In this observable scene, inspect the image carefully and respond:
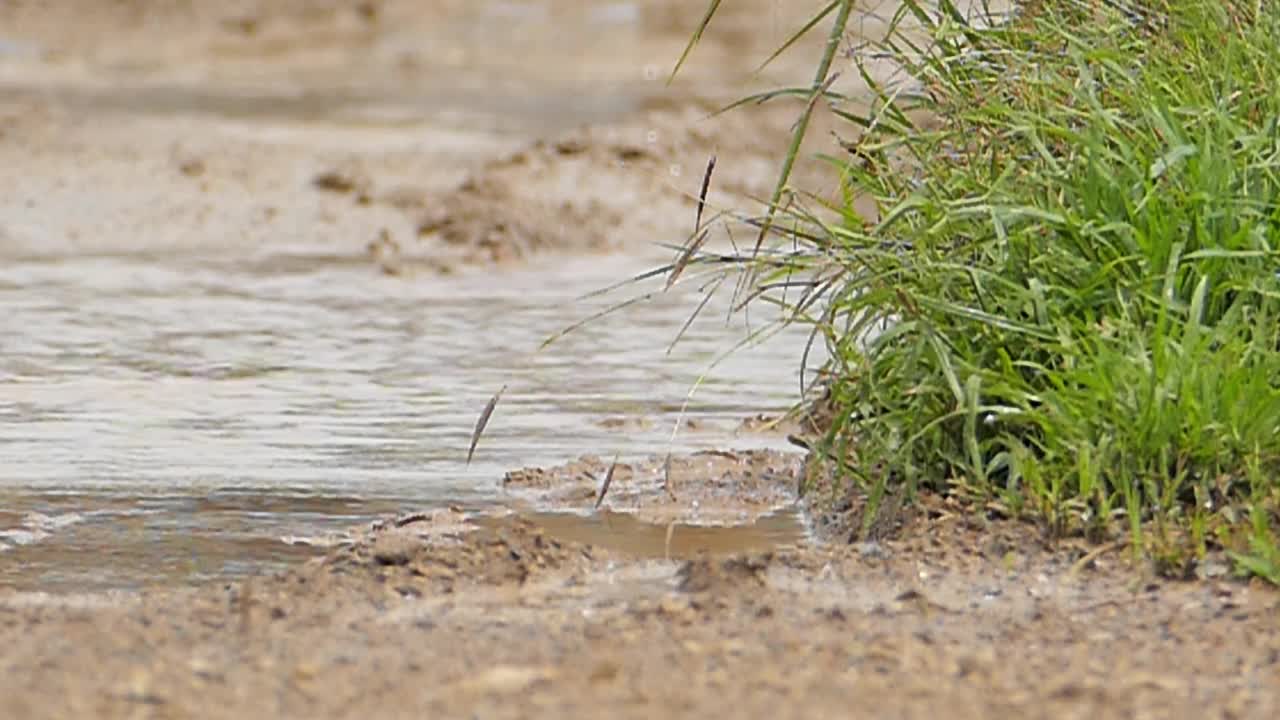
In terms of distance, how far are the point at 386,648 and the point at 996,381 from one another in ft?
5.28

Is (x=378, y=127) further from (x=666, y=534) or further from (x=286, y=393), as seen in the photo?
(x=666, y=534)

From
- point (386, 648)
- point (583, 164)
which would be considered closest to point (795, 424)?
point (386, 648)

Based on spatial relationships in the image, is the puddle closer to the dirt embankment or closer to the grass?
the grass

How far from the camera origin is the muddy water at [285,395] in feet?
19.5

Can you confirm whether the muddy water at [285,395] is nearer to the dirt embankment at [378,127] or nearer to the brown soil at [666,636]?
the brown soil at [666,636]

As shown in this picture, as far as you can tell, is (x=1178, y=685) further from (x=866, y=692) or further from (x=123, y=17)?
(x=123, y=17)

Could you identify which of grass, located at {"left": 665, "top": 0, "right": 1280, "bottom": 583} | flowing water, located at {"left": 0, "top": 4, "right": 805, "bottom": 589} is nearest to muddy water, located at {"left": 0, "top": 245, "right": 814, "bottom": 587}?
flowing water, located at {"left": 0, "top": 4, "right": 805, "bottom": 589}

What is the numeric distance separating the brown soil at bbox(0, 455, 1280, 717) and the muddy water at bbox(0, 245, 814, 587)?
0.54m

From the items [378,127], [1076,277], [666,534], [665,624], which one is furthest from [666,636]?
[378,127]

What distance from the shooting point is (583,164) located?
12.5m

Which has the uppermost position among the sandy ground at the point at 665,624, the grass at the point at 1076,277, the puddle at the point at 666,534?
the grass at the point at 1076,277

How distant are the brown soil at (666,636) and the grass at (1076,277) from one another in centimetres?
17

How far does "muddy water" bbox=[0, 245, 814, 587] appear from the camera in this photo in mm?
5957

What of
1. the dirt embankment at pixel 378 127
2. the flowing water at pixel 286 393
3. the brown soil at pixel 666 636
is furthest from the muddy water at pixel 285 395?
the dirt embankment at pixel 378 127
